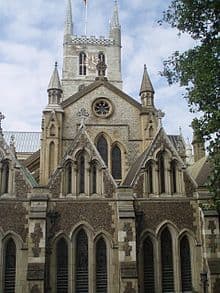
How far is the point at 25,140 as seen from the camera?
2095 inches

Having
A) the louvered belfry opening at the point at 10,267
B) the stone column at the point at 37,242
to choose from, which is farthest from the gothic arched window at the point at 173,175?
the louvered belfry opening at the point at 10,267

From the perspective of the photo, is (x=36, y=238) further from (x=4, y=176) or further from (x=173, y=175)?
(x=173, y=175)

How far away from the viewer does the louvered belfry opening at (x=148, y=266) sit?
19375 mm

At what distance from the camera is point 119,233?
1905 centimetres

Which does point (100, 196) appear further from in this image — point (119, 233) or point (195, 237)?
point (195, 237)

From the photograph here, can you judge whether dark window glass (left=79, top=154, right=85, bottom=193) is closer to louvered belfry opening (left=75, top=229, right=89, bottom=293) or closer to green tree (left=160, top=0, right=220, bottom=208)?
louvered belfry opening (left=75, top=229, right=89, bottom=293)

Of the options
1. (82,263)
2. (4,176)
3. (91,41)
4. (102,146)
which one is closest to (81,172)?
(4,176)

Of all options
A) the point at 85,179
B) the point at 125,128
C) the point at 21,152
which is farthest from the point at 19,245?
the point at 21,152

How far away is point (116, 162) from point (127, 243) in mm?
10869

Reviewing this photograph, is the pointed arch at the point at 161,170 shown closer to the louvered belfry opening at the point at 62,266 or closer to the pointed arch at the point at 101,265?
the pointed arch at the point at 101,265

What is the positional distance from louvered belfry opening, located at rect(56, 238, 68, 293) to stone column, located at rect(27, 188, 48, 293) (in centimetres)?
93

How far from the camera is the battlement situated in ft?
202

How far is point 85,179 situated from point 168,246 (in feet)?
16.6

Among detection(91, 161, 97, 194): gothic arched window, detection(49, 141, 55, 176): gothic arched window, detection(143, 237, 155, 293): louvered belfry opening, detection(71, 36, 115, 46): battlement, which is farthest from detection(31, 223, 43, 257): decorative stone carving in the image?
detection(71, 36, 115, 46): battlement
